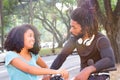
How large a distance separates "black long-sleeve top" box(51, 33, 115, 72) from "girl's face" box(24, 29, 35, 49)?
0.26 meters

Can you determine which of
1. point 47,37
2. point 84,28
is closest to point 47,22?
point 47,37

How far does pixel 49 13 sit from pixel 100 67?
166 feet

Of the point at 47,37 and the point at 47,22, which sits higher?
the point at 47,22

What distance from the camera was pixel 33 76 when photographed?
2635mm

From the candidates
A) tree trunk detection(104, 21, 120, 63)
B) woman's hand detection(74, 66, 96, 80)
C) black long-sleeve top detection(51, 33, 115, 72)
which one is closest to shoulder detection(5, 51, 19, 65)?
black long-sleeve top detection(51, 33, 115, 72)

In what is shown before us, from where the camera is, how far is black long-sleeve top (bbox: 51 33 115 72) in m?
2.50

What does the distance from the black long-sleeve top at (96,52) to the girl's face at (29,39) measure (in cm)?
26

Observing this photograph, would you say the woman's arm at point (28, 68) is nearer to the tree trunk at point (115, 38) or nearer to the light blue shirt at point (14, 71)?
the light blue shirt at point (14, 71)

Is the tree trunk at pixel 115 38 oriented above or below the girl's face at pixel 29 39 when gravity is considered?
below

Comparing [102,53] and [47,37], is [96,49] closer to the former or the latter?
[102,53]

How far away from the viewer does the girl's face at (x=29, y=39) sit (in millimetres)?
2682

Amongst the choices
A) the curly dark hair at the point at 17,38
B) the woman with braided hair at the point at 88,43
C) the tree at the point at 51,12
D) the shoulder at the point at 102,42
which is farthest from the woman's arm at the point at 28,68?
the tree at the point at 51,12

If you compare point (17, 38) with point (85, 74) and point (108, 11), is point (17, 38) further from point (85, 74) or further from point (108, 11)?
point (108, 11)

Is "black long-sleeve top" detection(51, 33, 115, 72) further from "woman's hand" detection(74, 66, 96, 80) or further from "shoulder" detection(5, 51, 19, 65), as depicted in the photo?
"shoulder" detection(5, 51, 19, 65)
